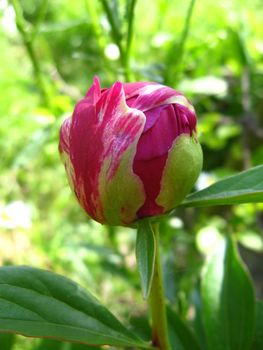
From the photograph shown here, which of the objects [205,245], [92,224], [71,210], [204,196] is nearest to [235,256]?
[204,196]

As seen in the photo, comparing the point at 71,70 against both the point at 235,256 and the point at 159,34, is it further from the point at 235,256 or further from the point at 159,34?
the point at 235,256

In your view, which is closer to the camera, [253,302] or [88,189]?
[88,189]

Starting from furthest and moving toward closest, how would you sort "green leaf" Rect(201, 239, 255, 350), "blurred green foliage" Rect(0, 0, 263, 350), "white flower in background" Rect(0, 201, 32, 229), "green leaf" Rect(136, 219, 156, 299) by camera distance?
"white flower in background" Rect(0, 201, 32, 229) < "blurred green foliage" Rect(0, 0, 263, 350) < "green leaf" Rect(201, 239, 255, 350) < "green leaf" Rect(136, 219, 156, 299)

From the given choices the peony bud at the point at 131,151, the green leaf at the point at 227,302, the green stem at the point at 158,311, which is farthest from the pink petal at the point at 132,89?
the green leaf at the point at 227,302

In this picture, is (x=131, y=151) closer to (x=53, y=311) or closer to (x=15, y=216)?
(x=53, y=311)

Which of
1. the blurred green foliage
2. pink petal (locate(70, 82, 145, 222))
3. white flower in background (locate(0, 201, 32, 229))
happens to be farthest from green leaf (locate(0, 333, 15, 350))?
white flower in background (locate(0, 201, 32, 229))

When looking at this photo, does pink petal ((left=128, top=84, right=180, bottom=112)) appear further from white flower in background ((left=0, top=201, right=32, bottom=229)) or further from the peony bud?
white flower in background ((left=0, top=201, right=32, bottom=229))

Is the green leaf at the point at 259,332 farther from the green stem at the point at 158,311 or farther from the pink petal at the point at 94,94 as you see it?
the pink petal at the point at 94,94
